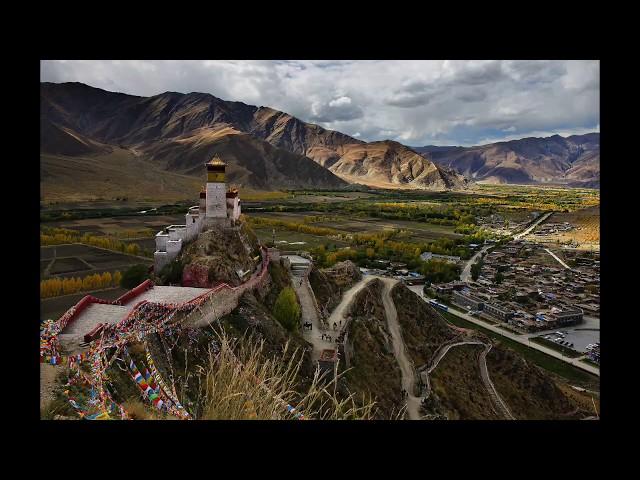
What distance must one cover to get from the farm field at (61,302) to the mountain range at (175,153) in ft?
135

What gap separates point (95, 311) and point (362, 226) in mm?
48495

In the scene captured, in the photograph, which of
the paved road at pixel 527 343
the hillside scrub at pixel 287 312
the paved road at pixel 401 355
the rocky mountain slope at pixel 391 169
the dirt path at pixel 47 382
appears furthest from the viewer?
the rocky mountain slope at pixel 391 169

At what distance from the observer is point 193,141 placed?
13025cm

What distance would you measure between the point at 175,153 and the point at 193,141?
12.2 meters

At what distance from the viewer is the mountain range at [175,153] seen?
2874 inches

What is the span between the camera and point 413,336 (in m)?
21.3

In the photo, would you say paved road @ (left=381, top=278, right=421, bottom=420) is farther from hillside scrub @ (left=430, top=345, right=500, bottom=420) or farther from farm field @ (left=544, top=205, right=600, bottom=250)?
farm field @ (left=544, top=205, right=600, bottom=250)

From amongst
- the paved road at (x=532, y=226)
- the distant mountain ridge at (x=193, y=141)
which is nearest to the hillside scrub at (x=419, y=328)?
the paved road at (x=532, y=226)

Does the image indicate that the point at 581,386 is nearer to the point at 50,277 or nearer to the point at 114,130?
the point at 50,277

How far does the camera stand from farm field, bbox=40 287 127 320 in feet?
56.5

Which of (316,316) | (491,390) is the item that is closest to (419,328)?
(491,390)

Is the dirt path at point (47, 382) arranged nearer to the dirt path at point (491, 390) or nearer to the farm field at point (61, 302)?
the farm field at point (61, 302)

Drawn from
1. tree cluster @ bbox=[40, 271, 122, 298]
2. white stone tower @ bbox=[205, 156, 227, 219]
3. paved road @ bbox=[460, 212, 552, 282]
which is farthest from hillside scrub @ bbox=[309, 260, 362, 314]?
paved road @ bbox=[460, 212, 552, 282]

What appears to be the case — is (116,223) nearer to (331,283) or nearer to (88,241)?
(88,241)
